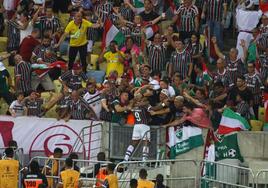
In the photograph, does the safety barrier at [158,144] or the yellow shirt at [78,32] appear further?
the yellow shirt at [78,32]

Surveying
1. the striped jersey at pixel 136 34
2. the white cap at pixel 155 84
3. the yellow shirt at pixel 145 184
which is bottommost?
the yellow shirt at pixel 145 184

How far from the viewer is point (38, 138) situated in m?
39.7

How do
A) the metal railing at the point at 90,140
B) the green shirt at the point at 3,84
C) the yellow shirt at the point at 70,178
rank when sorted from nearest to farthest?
the yellow shirt at the point at 70,178, the metal railing at the point at 90,140, the green shirt at the point at 3,84

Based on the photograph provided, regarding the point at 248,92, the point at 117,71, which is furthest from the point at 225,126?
the point at 117,71

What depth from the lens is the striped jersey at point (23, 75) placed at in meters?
41.4

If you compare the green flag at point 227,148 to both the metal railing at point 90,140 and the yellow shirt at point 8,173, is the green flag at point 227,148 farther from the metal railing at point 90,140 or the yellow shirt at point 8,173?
the yellow shirt at point 8,173

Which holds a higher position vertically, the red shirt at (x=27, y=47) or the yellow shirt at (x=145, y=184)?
the red shirt at (x=27, y=47)

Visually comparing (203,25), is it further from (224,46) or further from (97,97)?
(97,97)

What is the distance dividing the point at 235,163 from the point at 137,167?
2196 mm

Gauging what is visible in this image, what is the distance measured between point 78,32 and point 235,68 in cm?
435

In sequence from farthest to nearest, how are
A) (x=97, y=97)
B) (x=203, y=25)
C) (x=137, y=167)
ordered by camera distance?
(x=203, y=25)
(x=97, y=97)
(x=137, y=167)

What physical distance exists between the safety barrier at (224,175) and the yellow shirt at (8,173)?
4004 mm

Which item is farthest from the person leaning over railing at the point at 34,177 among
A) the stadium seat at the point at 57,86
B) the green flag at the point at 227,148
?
the stadium seat at the point at 57,86

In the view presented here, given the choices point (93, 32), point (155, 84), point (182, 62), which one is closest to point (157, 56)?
point (182, 62)
